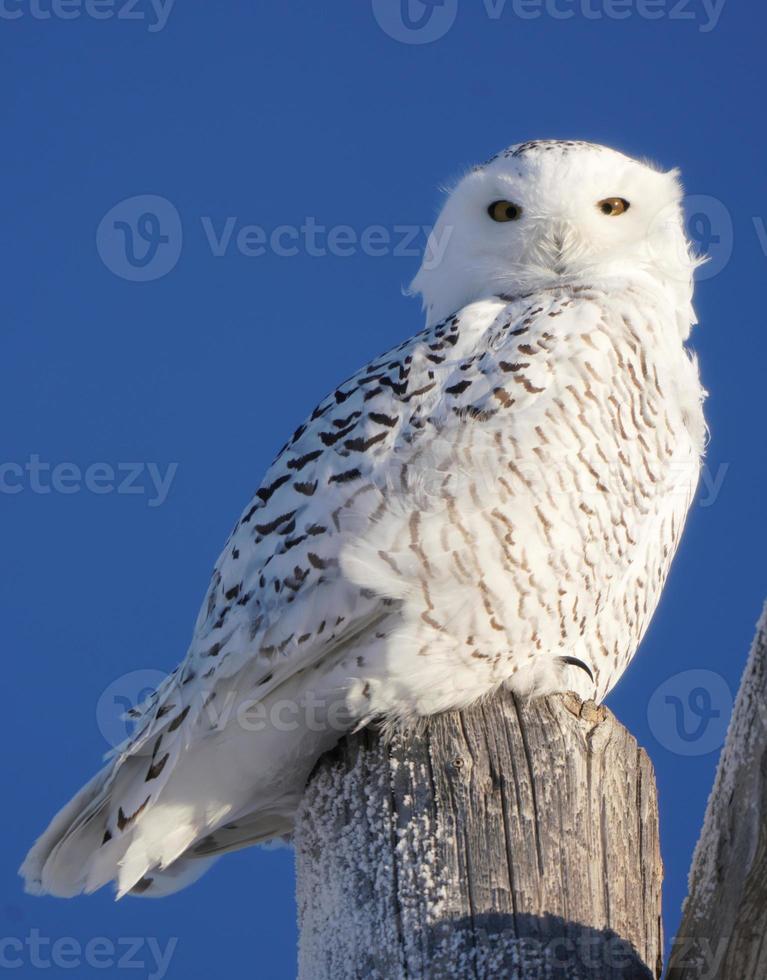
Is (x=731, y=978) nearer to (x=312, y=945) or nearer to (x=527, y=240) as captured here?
(x=312, y=945)

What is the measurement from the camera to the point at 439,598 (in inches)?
102

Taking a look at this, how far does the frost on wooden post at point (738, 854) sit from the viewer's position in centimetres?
181

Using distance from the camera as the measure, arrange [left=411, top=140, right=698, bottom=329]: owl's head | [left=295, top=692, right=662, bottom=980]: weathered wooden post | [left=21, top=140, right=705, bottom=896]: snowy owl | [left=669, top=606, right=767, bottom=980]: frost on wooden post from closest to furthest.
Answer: [left=669, top=606, right=767, bottom=980]: frost on wooden post
[left=295, top=692, right=662, bottom=980]: weathered wooden post
[left=21, top=140, right=705, bottom=896]: snowy owl
[left=411, top=140, right=698, bottom=329]: owl's head

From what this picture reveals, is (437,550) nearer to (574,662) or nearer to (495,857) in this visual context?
(574,662)

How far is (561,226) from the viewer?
3.06 m

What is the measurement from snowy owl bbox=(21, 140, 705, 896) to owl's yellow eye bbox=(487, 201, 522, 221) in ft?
0.17

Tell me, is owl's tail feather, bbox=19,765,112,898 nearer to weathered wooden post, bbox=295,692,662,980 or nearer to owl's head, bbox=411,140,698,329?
weathered wooden post, bbox=295,692,662,980

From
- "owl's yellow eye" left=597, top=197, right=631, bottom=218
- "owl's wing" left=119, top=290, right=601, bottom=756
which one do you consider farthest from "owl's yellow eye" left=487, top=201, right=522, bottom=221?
"owl's wing" left=119, top=290, right=601, bottom=756

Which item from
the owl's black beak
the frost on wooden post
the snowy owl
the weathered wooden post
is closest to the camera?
the frost on wooden post

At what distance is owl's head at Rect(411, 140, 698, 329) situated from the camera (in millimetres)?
3062

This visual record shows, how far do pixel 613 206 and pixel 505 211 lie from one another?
26cm

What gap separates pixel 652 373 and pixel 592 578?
1.65 feet

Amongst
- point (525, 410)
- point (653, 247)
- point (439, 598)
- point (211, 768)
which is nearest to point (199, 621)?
point (211, 768)

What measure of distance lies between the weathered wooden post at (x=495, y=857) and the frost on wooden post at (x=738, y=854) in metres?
0.22
